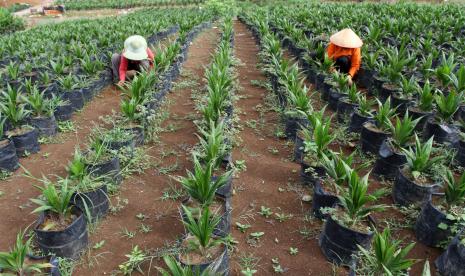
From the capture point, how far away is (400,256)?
214 cm

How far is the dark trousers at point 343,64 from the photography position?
6379 millimetres

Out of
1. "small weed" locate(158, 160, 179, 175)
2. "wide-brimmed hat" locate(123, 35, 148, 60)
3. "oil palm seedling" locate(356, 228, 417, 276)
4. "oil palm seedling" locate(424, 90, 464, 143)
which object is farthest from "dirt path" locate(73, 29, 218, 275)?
"oil palm seedling" locate(424, 90, 464, 143)

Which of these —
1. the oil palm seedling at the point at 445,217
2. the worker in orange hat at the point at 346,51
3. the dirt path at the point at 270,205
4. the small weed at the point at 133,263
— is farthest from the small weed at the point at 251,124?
the small weed at the point at 133,263

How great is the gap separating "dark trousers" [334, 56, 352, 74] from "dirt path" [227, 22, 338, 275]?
1.74 m

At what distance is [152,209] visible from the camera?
11.3ft

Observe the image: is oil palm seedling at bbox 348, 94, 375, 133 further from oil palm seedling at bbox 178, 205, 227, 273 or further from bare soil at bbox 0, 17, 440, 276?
oil palm seedling at bbox 178, 205, 227, 273

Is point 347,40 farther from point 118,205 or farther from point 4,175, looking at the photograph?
point 4,175

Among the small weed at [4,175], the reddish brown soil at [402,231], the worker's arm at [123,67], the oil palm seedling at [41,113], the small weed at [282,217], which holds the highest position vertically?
the worker's arm at [123,67]

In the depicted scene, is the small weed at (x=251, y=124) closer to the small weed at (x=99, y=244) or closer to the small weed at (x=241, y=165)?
the small weed at (x=241, y=165)

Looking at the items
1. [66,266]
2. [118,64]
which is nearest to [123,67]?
[118,64]

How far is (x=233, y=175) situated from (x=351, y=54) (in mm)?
3681

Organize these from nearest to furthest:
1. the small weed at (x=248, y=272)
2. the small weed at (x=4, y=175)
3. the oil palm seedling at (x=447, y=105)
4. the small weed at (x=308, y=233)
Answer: the small weed at (x=248, y=272) < the small weed at (x=308, y=233) < the small weed at (x=4, y=175) < the oil palm seedling at (x=447, y=105)

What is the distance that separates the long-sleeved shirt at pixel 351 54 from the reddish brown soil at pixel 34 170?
398cm

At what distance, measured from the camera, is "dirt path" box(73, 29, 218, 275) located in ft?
9.46
